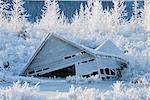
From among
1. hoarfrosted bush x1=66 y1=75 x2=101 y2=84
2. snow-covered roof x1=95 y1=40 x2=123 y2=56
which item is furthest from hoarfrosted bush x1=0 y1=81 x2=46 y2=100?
snow-covered roof x1=95 y1=40 x2=123 y2=56

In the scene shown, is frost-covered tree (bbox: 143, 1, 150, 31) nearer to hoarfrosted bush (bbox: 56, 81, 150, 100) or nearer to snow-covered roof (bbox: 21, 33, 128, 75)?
snow-covered roof (bbox: 21, 33, 128, 75)

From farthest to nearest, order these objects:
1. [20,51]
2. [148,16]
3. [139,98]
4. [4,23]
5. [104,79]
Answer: [148,16], [4,23], [20,51], [104,79], [139,98]

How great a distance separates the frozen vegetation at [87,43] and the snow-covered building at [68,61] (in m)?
1.01

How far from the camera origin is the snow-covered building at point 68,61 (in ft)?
96.9

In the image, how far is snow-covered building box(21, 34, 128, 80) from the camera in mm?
29531

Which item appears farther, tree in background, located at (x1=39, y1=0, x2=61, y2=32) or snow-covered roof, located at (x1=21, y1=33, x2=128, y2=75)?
tree in background, located at (x1=39, y1=0, x2=61, y2=32)

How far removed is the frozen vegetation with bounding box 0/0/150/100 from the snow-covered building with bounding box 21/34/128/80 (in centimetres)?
101

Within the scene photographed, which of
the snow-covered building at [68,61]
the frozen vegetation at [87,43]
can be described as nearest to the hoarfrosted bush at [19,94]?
the frozen vegetation at [87,43]

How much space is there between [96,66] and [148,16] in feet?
145

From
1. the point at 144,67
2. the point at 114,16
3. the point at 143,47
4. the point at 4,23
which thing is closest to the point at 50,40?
the point at 144,67

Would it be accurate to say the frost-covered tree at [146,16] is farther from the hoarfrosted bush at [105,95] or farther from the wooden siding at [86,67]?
the hoarfrosted bush at [105,95]

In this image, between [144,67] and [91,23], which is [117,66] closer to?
[144,67]

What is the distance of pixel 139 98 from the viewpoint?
542 inches

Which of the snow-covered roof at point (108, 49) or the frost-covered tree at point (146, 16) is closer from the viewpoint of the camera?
the snow-covered roof at point (108, 49)
